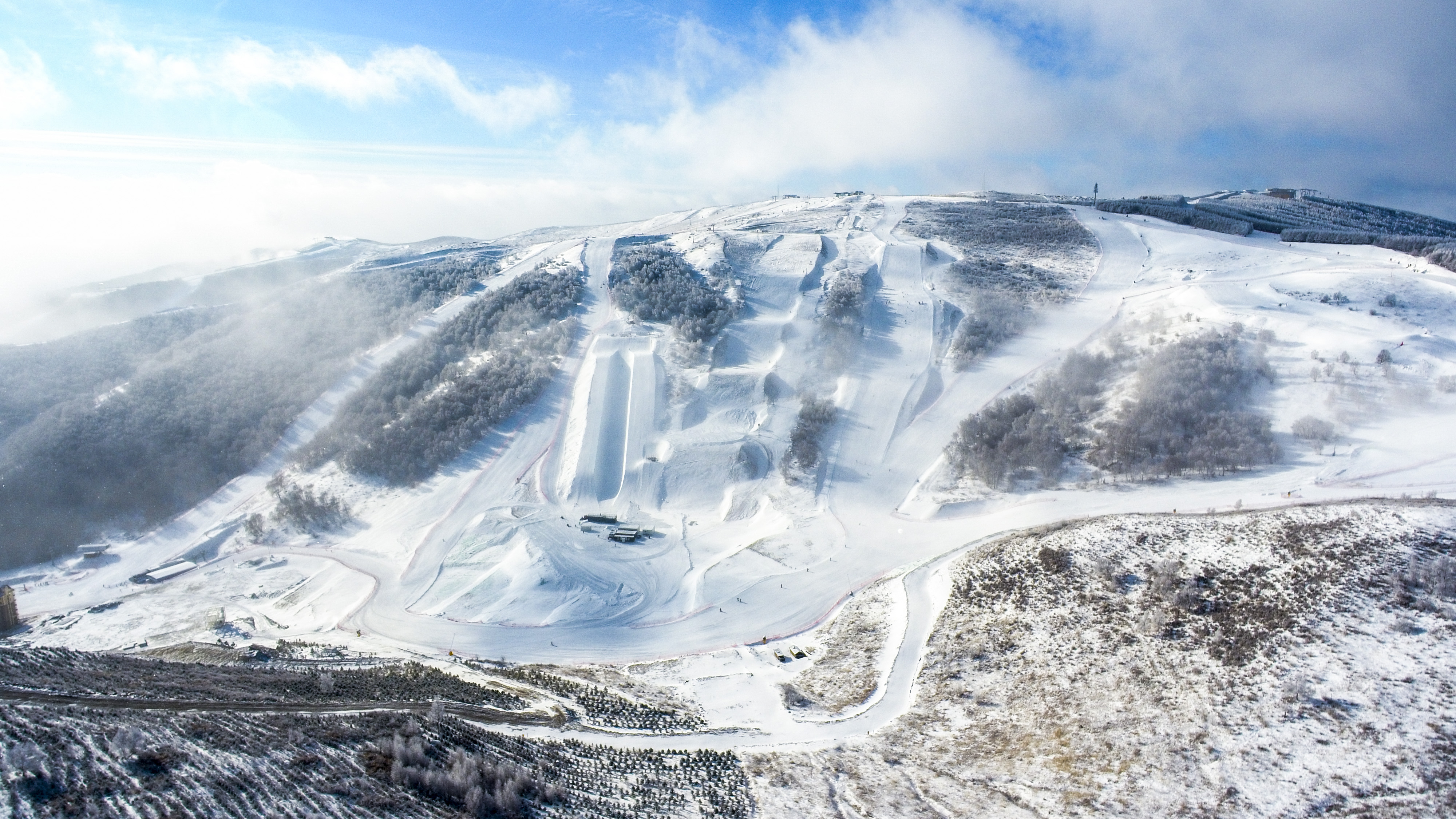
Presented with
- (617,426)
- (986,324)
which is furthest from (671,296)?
(986,324)

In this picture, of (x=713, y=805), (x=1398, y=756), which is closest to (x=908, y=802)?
(x=713, y=805)

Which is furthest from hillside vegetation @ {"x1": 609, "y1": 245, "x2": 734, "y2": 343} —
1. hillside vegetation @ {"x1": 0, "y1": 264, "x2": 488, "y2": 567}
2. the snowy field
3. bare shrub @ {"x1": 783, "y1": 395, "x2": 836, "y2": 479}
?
hillside vegetation @ {"x1": 0, "y1": 264, "x2": 488, "y2": 567}

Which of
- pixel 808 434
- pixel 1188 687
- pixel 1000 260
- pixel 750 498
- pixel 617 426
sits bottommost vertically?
pixel 750 498

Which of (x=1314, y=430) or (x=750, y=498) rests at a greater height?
(x=1314, y=430)

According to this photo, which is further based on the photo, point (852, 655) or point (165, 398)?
point (165, 398)

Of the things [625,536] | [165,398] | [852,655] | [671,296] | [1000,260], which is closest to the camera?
[852,655]

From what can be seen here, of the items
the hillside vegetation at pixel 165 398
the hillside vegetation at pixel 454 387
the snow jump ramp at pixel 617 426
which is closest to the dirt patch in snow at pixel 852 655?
the snow jump ramp at pixel 617 426

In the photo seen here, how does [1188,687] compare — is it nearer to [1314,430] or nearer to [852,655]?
[852,655]

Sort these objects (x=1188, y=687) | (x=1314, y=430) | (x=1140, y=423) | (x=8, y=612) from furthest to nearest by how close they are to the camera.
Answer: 1. (x=1140, y=423)
2. (x=1314, y=430)
3. (x=8, y=612)
4. (x=1188, y=687)
